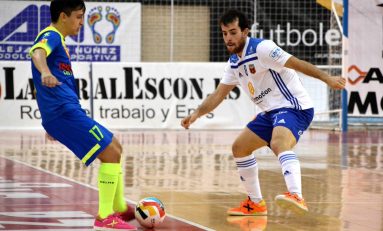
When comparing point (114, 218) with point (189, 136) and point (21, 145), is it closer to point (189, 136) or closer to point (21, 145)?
point (21, 145)

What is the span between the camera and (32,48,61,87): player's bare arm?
290 inches

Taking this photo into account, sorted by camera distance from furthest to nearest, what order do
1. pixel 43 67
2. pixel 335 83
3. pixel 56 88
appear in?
pixel 335 83
pixel 56 88
pixel 43 67

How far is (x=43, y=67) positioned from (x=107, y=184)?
111cm

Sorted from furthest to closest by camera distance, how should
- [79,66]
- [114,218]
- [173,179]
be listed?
[79,66] → [173,179] → [114,218]

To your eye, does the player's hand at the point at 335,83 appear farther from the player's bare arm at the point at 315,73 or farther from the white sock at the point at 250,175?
the white sock at the point at 250,175

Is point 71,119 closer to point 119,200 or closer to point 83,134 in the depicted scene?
point 83,134

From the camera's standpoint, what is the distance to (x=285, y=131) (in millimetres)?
8797

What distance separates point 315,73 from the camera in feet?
28.0

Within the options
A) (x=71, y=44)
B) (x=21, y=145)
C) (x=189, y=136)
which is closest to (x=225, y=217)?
(x=21, y=145)

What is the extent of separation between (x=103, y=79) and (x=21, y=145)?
5.70m

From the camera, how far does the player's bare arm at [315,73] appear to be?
8398mm

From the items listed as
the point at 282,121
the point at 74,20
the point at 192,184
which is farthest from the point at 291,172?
the point at 192,184

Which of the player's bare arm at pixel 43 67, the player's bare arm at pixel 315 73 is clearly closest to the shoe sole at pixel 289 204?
the player's bare arm at pixel 315 73

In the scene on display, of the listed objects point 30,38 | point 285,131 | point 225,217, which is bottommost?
point 225,217
